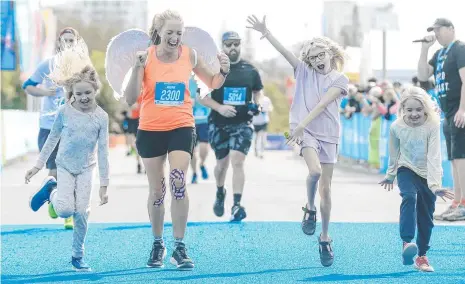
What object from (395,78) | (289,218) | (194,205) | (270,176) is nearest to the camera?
(289,218)

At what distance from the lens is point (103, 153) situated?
7941 mm

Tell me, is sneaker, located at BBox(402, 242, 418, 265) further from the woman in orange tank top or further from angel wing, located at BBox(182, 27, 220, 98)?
angel wing, located at BBox(182, 27, 220, 98)

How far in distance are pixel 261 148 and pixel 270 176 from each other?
41.0 ft

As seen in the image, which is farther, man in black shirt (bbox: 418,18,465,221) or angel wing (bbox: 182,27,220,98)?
man in black shirt (bbox: 418,18,465,221)

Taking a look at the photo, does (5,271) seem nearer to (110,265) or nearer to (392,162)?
(110,265)

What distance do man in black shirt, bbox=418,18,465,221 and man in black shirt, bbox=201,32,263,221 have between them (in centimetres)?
183

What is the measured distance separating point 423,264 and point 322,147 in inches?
51.0

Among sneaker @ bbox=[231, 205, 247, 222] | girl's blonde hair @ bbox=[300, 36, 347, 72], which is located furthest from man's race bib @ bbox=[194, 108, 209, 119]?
girl's blonde hair @ bbox=[300, 36, 347, 72]

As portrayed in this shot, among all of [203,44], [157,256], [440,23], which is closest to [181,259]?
[157,256]

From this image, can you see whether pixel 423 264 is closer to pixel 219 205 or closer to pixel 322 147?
pixel 322 147

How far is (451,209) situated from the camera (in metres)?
11.5

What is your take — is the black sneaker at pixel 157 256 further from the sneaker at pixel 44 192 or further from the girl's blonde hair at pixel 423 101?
the girl's blonde hair at pixel 423 101

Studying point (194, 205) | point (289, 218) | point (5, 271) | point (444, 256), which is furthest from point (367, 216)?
point (5, 271)

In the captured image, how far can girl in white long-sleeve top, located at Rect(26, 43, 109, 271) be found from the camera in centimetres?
796
